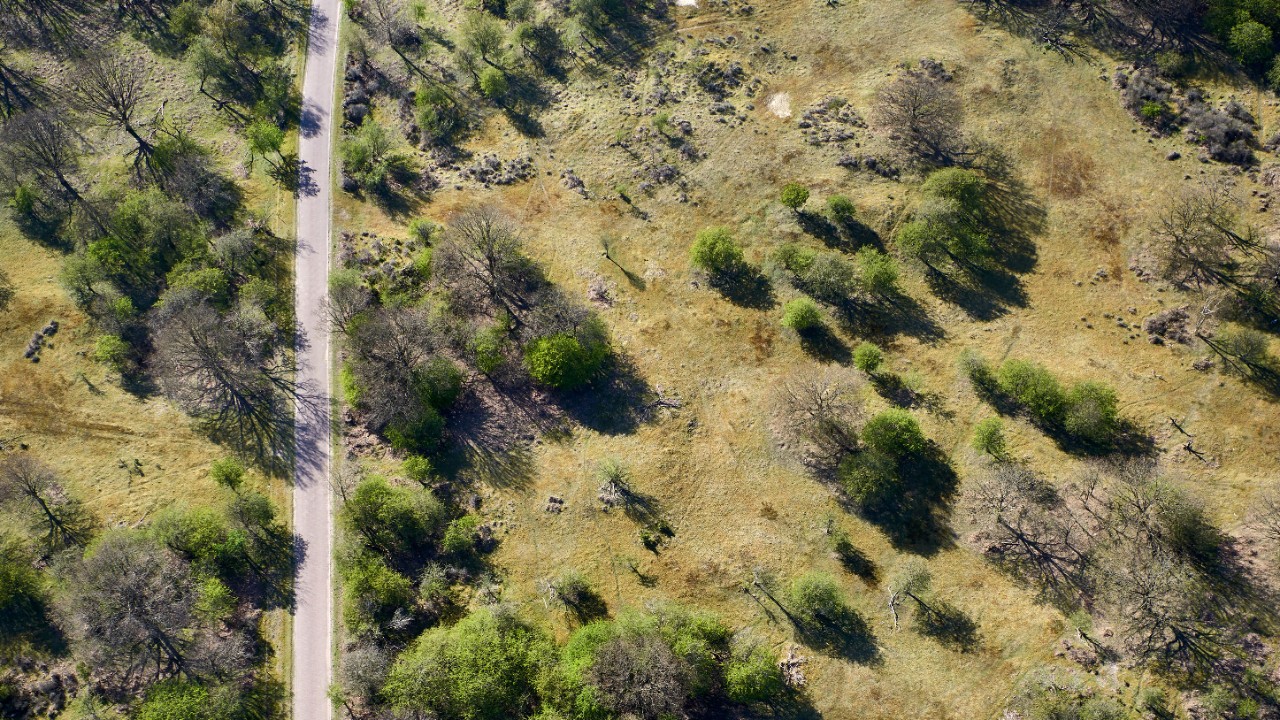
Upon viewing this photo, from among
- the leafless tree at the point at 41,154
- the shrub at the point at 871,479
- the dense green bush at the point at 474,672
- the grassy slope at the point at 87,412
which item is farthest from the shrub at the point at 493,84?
the dense green bush at the point at 474,672

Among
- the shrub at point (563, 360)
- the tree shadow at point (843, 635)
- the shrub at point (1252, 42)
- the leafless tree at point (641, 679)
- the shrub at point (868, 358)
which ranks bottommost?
the leafless tree at point (641, 679)

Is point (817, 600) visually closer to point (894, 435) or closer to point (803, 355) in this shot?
point (894, 435)

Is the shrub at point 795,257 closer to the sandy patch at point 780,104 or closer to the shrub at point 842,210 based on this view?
the shrub at point 842,210

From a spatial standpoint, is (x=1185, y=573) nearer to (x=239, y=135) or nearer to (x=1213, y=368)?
(x=1213, y=368)

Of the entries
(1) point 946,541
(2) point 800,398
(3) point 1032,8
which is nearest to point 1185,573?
(1) point 946,541

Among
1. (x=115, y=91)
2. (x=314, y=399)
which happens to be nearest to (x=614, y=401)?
(x=314, y=399)
